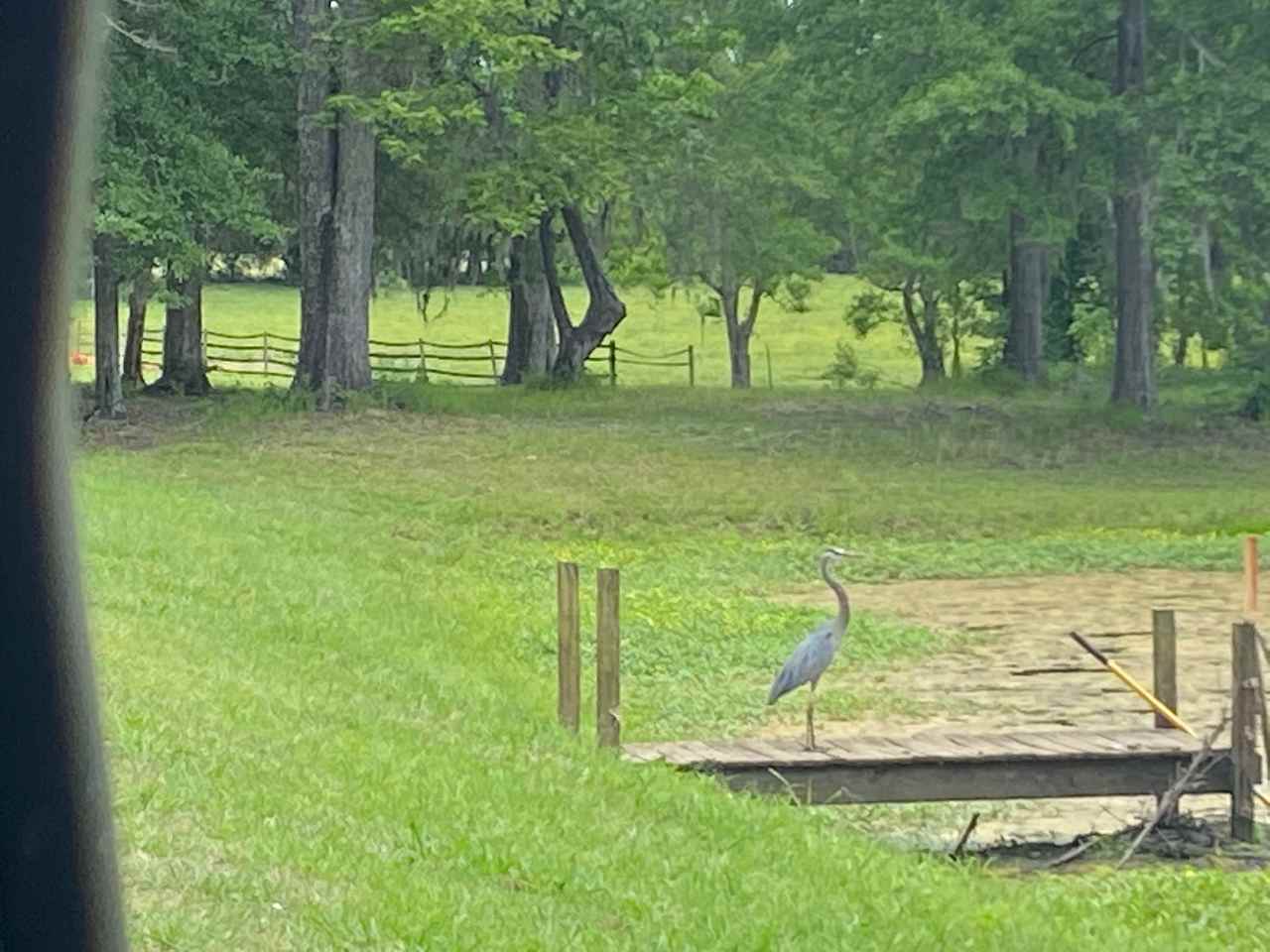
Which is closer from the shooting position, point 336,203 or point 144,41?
point 144,41

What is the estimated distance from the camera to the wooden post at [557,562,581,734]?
1141 centimetres

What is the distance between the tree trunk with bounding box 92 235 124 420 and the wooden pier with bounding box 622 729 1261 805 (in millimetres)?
19554

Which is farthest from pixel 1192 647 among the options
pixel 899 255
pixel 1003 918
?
pixel 899 255

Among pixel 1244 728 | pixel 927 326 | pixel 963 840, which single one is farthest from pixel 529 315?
pixel 963 840

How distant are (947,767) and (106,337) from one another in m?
22.0

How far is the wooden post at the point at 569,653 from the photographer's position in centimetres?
1141

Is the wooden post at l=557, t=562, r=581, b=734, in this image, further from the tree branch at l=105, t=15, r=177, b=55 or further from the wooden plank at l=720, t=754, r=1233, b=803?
the tree branch at l=105, t=15, r=177, b=55

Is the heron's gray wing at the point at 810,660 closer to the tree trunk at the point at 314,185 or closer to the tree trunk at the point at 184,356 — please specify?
the tree trunk at the point at 314,185

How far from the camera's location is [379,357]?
50594 mm

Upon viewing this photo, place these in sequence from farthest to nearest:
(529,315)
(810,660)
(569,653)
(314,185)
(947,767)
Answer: (529,315) → (314,185) → (810,660) → (569,653) → (947,767)

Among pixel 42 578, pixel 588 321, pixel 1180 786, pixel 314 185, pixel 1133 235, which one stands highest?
pixel 314 185

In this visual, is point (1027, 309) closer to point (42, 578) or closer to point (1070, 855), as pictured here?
point (1070, 855)

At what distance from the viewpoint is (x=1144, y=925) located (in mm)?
8703

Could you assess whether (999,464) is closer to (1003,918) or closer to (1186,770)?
(1186,770)
